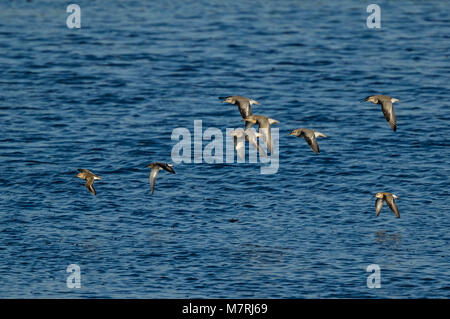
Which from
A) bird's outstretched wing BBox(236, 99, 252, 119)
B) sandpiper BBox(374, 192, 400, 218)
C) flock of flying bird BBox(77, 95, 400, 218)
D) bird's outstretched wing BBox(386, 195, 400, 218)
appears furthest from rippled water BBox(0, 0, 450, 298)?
bird's outstretched wing BBox(236, 99, 252, 119)

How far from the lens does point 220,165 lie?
34.8m

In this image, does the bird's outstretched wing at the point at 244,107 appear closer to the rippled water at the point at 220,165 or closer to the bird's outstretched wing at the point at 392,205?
the rippled water at the point at 220,165

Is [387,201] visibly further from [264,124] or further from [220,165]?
[220,165]

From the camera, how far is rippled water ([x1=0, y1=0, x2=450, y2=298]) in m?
25.7

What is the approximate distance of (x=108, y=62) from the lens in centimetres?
4906

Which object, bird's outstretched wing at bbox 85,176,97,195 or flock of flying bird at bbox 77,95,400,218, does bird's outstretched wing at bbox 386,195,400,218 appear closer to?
flock of flying bird at bbox 77,95,400,218

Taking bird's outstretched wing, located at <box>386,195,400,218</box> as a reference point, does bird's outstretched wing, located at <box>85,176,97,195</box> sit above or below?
above

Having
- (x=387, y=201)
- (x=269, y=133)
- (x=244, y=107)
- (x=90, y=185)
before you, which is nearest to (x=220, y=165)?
(x=244, y=107)

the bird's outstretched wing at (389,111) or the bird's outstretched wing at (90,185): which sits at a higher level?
the bird's outstretched wing at (389,111)

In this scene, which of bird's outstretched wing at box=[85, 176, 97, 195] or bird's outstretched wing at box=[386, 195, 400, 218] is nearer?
bird's outstretched wing at box=[85, 176, 97, 195]

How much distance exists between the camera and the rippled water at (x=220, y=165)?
2573cm

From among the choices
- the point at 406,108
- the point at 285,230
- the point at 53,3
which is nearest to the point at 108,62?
the point at 53,3

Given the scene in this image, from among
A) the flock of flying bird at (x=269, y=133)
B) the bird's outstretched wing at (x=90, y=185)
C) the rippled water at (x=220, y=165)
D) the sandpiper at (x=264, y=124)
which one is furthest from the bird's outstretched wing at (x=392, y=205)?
the bird's outstretched wing at (x=90, y=185)

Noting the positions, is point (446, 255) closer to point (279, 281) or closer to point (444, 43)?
point (279, 281)
